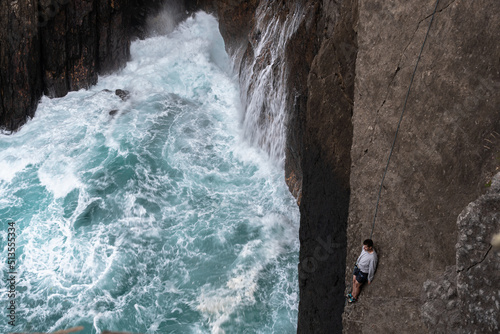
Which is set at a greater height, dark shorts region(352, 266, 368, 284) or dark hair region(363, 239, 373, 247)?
dark hair region(363, 239, 373, 247)

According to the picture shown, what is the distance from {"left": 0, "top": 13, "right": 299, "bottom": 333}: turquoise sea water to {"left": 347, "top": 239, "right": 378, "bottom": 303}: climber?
2.56m

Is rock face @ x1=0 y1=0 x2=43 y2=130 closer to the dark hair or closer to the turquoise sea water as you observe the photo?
the turquoise sea water

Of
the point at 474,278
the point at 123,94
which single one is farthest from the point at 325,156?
the point at 123,94

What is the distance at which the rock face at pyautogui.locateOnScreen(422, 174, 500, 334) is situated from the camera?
3195mm

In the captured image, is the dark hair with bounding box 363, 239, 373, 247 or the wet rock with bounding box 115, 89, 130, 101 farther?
the wet rock with bounding box 115, 89, 130, 101

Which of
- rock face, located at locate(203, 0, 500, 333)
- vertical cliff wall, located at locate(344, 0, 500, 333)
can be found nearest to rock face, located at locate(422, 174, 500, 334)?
rock face, located at locate(203, 0, 500, 333)

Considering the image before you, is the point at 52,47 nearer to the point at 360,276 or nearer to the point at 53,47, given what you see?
the point at 53,47

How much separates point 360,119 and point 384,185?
90 cm

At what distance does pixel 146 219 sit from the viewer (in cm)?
898

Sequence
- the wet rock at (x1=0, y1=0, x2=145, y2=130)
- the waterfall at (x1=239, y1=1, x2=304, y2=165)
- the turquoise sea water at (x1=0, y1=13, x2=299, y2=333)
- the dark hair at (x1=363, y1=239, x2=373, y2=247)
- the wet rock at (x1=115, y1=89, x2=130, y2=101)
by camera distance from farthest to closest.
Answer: the wet rock at (x1=115, y1=89, x2=130, y2=101)
the wet rock at (x1=0, y1=0, x2=145, y2=130)
the waterfall at (x1=239, y1=1, x2=304, y2=165)
the turquoise sea water at (x1=0, y1=13, x2=299, y2=333)
the dark hair at (x1=363, y1=239, x2=373, y2=247)

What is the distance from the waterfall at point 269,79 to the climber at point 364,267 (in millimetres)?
5157

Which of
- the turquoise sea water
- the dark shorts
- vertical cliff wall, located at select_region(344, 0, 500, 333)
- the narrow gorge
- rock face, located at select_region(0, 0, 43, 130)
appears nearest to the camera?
the narrow gorge

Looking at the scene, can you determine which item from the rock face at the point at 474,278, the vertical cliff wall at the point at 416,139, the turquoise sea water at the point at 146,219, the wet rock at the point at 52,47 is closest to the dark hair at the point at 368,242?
the vertical cliff wall at the point at 416,139

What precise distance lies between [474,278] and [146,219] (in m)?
6.91
